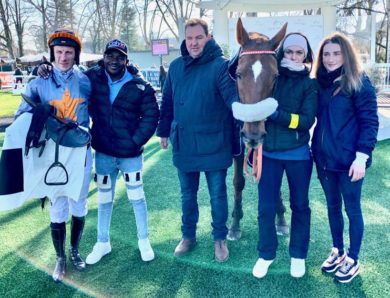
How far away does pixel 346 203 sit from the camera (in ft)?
9.31

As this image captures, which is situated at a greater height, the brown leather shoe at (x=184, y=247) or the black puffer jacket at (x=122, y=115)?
the black puffer jacket at (x=122, y=115)

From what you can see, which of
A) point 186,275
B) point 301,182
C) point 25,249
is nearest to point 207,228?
point 186,275

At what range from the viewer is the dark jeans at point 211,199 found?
3.22m

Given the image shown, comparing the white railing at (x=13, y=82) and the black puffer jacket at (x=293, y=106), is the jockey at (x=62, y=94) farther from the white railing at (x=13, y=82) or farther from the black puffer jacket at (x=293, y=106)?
the white railing at (x=13, y=82)

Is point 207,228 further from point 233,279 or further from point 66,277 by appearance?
point 66,277

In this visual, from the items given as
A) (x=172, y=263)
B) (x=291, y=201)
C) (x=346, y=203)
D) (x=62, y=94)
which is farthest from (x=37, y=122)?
(x=346, y=203)

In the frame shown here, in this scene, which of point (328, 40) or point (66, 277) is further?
point (66, 277)

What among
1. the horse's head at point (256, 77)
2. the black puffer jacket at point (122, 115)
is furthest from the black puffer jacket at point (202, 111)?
the horse's head at point (256, 77)

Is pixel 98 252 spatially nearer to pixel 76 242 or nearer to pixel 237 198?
pixel 76 242

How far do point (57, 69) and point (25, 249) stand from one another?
6.12ft

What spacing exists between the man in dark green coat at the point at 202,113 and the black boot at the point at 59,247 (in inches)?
42.7

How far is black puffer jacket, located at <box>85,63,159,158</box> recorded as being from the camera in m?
3.06

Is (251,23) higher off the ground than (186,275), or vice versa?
(251,23)

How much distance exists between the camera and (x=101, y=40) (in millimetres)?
47625
